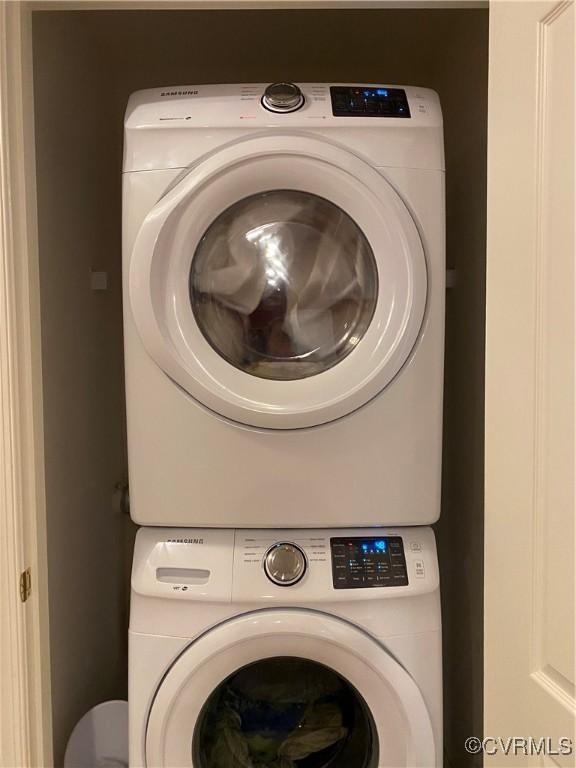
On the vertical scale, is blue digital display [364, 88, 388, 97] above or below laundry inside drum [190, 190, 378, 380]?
above

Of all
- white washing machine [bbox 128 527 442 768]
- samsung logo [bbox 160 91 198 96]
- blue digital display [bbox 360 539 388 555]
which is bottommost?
white washing machine [bbox 128 527 442 768]

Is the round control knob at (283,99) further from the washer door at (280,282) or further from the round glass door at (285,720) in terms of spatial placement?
the round glass door at (285,720)

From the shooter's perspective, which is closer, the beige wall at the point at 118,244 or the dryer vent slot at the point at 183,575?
the dryer vent slot at the point at 183,575

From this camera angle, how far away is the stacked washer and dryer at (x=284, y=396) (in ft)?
4.19

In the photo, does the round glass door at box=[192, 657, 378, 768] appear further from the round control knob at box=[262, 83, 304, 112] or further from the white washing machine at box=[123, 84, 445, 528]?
the round control knob at box=[262, 83, 304, 112]

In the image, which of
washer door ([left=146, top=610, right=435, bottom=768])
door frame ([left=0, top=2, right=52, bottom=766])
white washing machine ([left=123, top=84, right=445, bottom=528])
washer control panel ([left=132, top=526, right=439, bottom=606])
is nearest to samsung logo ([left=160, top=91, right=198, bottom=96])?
white washing machine ([left=123, top=84, right=445, bottom=528])

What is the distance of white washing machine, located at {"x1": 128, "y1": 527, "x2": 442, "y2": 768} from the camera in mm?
1279

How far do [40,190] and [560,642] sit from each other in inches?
49.0

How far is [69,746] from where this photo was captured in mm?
1461

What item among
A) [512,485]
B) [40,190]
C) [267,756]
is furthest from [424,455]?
[40,190]

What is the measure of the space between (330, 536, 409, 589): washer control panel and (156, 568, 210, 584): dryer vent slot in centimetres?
25

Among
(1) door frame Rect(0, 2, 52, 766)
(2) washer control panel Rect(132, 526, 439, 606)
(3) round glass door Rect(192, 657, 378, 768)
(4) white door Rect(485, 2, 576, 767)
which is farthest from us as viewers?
(3) round glass door Rect(192, 657, 378, 768)

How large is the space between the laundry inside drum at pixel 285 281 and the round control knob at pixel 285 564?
334 mm

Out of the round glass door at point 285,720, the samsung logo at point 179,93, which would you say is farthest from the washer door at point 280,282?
the round glass door at point 285,720
